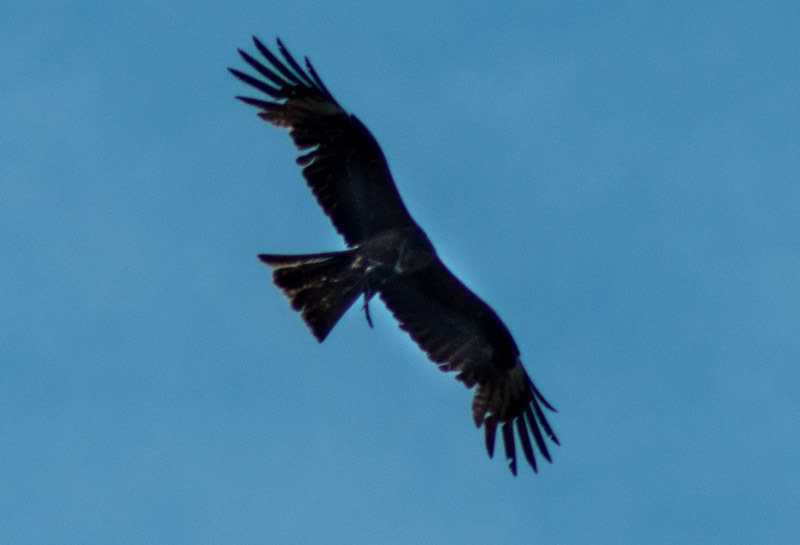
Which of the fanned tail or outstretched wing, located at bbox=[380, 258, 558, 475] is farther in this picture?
outstretched wing, located at bbox=[380, 258, 558, 475]

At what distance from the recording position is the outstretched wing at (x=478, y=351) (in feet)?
49.2

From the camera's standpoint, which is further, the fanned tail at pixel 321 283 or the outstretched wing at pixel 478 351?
the outstretched wing at pixel 478 351

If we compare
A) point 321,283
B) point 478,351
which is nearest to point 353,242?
point 321,283

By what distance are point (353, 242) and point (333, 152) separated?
2.67 ft

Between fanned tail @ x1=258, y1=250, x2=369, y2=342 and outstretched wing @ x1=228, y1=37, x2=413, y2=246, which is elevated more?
outstretched wing @ x1=228, y1=37, x2=413, y2=246

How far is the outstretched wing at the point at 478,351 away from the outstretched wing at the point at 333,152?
2.70ft

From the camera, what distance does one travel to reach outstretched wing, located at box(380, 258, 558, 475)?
1501 centimetres

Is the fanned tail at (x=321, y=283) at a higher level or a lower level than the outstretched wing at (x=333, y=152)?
lower

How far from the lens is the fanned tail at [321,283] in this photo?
14.3 m

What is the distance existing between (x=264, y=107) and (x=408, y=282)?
211 cm

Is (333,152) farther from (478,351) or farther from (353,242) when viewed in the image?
(478,351)

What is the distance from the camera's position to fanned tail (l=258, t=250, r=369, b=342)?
14.3m

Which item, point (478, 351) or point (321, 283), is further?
point (478, 351)

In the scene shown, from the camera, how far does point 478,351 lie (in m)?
15.3
